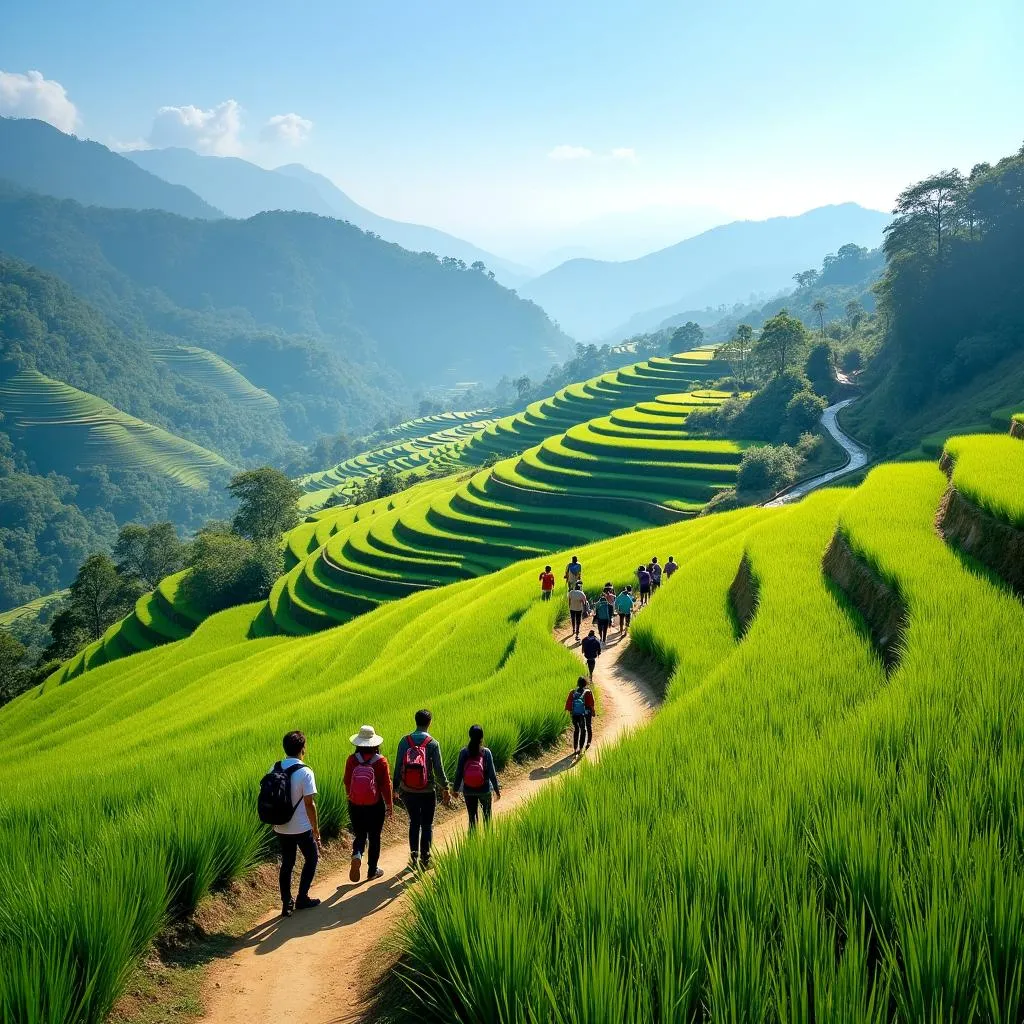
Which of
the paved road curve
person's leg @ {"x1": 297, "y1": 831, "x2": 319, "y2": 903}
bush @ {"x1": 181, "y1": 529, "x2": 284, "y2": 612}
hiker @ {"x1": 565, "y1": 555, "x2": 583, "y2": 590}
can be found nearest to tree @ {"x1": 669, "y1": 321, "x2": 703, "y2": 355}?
Result: the paved road curve

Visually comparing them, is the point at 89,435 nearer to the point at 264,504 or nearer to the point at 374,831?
the point at 264,504

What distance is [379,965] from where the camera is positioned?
5184 millimetres

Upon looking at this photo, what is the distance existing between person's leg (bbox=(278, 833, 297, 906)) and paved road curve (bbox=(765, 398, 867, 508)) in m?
32.0

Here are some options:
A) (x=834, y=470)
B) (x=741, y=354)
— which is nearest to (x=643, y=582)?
(x=834, y=470)

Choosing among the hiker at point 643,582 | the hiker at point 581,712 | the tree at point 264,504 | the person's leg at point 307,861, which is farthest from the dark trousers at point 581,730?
the tree at point 264,504

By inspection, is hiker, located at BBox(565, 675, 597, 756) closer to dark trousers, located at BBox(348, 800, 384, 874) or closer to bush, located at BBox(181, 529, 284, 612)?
dark trousers, located at BBox(348, 800, 384, 874)

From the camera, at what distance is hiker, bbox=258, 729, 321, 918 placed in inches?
235

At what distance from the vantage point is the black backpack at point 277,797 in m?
5.95

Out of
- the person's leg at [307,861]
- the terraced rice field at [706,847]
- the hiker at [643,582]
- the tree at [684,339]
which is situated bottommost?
the hiker at [643,582]

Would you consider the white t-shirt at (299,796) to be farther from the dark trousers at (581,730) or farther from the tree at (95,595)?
the tree at (95,595)

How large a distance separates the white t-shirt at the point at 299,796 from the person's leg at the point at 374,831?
0.66 meters

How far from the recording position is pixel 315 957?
5477mm

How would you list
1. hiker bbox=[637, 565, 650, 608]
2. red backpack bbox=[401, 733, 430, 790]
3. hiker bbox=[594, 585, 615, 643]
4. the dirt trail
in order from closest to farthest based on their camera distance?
1. the dirt trail
2. red backpack bbox=[401, 733, 430, 790]
3. hiker bbox=[594, 585, 615, 643]
4. hiker bbox=[637, 565, 650, 608]

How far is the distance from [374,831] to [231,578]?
46.8m
